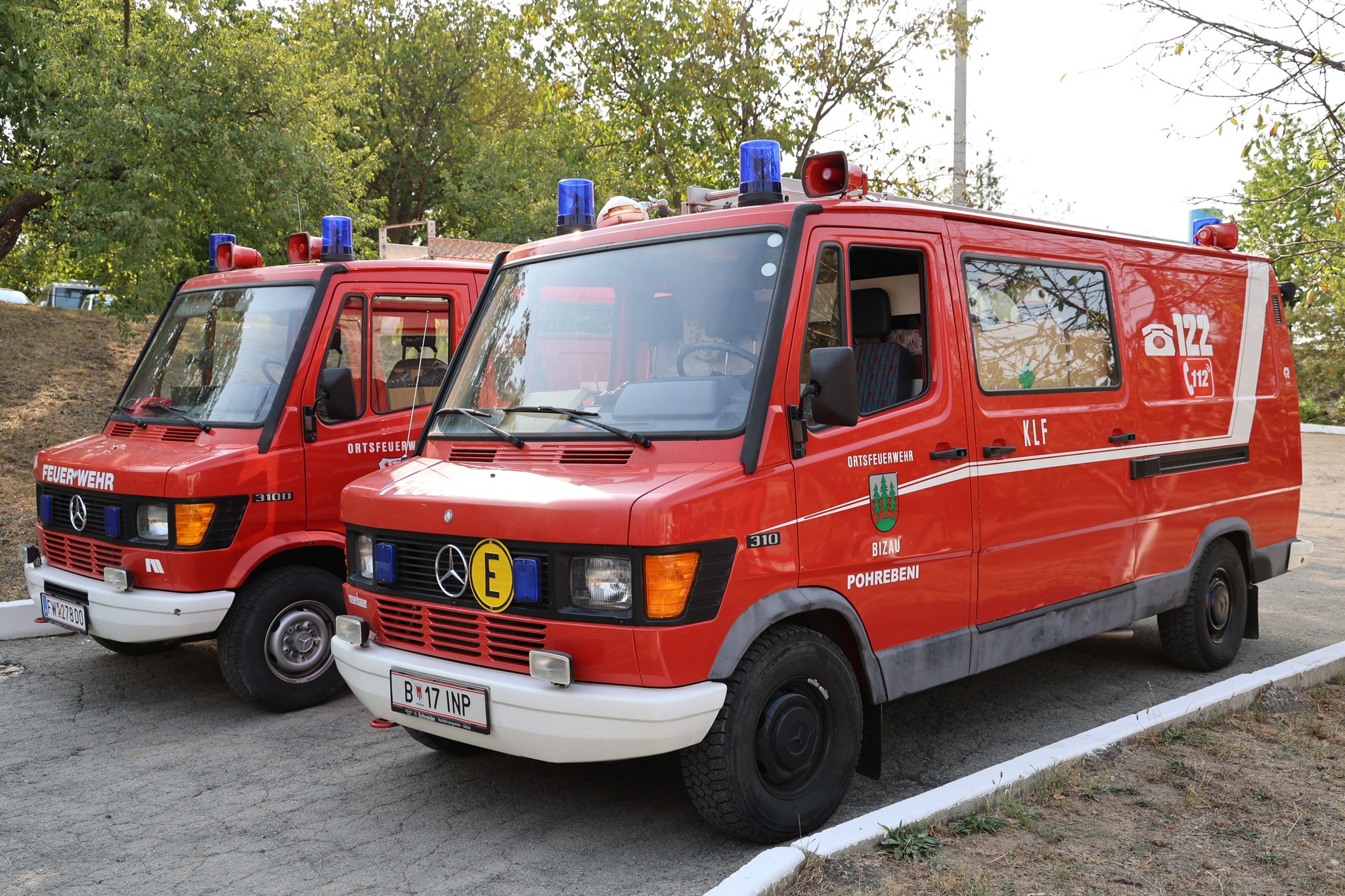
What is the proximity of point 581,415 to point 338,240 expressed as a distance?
3184 mm

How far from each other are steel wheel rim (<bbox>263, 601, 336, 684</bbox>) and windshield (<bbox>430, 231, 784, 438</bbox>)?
5.87 ft

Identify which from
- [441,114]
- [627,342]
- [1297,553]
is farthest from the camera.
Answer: [441,114]

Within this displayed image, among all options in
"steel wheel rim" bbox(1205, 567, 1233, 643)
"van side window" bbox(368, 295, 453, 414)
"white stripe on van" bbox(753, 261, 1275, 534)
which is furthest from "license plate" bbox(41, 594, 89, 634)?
"steel wheel rim" bbox(1205, 567, 1233, 643)

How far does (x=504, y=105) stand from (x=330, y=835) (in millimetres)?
25176

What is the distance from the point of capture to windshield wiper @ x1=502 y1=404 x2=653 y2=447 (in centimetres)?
413

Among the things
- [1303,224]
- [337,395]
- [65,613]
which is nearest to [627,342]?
[337,395]

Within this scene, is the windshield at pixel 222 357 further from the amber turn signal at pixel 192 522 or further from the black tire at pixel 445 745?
the black tire at pixel 445 745

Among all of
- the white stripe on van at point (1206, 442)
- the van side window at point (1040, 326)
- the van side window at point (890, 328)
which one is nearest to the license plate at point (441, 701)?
the white stripe on van at point (1206, 442)

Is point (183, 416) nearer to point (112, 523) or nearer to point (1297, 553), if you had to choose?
point (112, 523)

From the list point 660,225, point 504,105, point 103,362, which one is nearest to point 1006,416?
point 660,225

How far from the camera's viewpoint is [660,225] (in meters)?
4.63

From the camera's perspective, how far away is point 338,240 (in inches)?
268

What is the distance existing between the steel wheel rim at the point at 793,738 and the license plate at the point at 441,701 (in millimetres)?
1003

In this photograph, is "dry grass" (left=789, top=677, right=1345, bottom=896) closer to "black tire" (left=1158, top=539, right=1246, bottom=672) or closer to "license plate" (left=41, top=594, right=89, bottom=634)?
"black tire" (left=1158, top=539, right=1246, bottom=672)
